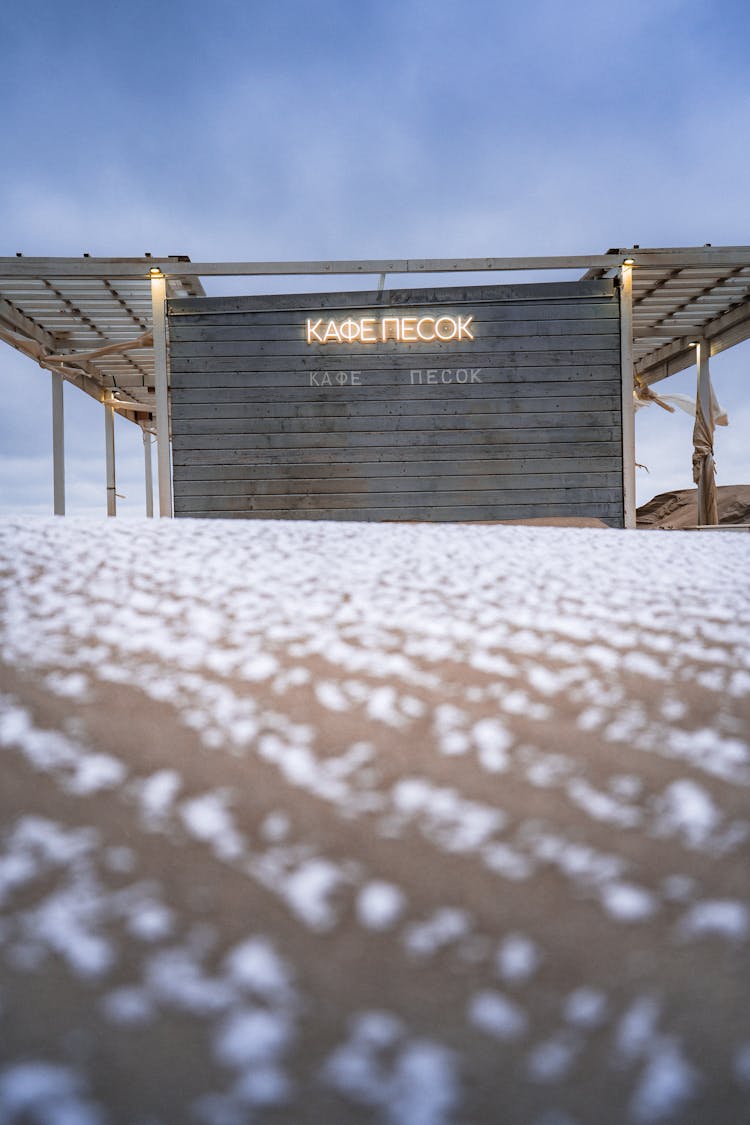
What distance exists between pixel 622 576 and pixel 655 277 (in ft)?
24.5

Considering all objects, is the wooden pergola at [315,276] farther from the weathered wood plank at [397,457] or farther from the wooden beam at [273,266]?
the weathered wood plank at [397,457]

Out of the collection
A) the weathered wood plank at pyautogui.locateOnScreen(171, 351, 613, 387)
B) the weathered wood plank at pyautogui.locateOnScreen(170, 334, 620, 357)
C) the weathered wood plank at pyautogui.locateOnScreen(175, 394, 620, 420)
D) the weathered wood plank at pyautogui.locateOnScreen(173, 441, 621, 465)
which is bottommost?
the weathered wood plank at pyautogui.locateOnScreen(173, 441, 621, 465)

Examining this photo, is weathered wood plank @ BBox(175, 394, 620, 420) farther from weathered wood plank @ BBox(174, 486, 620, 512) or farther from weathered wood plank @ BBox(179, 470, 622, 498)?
weathered wood plank @ BBox(174, 486, 620, 512)

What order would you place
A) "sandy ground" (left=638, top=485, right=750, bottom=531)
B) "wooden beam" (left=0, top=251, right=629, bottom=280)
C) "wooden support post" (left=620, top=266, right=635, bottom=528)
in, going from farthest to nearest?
"sandy ground" (left=638, top=485, right=750, bottom=531), "wooden support post" (left=620, top=266, right=635, bottom=528), "wooden beam" (left=0, top=251, right=629, bottom=280)

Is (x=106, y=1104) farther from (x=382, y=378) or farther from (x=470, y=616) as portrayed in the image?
(x=382, y=378)

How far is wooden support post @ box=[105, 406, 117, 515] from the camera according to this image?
35.4 feet

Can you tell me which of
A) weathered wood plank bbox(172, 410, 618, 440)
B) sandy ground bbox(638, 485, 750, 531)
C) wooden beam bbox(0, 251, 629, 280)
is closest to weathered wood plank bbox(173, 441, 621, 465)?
weathered wood plank bbox(172, 410, 618, 440)

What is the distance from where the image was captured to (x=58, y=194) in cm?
5788

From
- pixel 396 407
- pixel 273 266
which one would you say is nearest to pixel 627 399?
pixel 396 407

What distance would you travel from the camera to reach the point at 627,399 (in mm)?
6434

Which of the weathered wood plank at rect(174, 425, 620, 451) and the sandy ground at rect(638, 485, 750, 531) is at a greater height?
the weathered wood plank at rect(174, 425, 620, 451)

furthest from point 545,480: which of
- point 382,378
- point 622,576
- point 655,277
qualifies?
point 622,576

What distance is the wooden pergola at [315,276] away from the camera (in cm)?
598

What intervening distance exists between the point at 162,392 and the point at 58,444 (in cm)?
314
